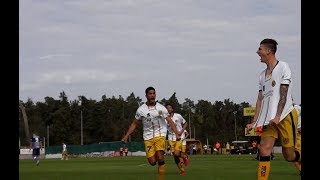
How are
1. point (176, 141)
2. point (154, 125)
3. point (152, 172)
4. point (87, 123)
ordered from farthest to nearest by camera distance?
1. point (87, 123)
2. point (176, 141)
3. point (152, 172)
4. point (154, 125)

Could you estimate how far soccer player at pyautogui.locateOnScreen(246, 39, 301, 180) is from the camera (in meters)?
10.3

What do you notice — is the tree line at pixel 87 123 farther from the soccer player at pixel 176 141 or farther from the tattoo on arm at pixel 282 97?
the tattoo on arm at pixel 282 97

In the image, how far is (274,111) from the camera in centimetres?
1034

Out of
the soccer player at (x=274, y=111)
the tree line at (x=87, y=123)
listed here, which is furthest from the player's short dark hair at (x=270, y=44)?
the tree line at (x=87, y=123)

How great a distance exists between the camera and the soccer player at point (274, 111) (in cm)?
1028

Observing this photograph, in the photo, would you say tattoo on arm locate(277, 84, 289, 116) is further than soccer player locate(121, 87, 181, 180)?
No

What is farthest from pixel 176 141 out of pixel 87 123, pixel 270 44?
pixel 87 123

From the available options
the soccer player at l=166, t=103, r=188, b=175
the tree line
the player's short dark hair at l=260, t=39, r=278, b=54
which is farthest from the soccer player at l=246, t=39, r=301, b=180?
the tree line

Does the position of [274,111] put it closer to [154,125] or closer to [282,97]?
[282,97]

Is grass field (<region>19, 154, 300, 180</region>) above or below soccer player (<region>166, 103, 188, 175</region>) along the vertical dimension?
below

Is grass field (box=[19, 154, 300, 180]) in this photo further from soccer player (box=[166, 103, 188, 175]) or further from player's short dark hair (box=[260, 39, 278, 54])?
player's short dark hair (box=[260, 39, 278, 54])
